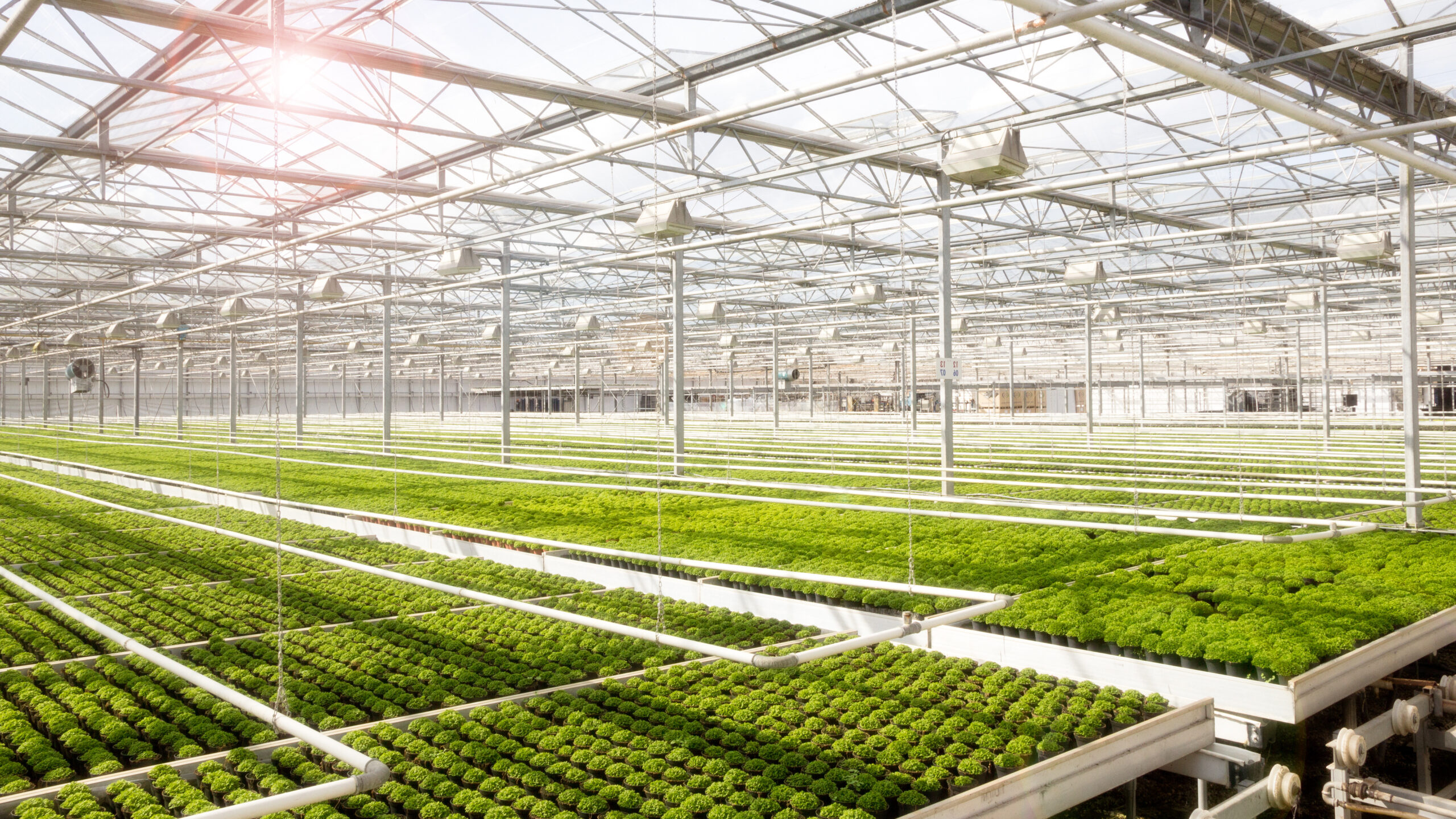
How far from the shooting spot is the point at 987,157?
9469mm

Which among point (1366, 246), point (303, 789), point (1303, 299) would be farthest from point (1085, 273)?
point (303, 789)

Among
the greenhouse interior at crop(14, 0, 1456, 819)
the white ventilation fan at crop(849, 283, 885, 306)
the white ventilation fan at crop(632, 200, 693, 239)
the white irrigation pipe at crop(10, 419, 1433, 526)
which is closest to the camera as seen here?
the greenhouse interior at crop(14, 0, 1456, 819)

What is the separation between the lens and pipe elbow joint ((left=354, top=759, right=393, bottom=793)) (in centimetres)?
401

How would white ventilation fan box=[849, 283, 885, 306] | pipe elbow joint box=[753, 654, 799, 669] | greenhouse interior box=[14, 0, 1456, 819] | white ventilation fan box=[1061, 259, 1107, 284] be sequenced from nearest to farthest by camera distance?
pipe elbow joint box=[753, 654, 799, 669] → greenhouse interior box=[14, 0, 1456, 819] → white ventilation fan box=[1061, 259, 1107, 284] → white ventilation fan box=[849, 283, 885, 306]

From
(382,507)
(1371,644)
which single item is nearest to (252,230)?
(382,507)

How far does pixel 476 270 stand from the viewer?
17.0 m

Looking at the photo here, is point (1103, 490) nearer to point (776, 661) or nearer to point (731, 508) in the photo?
point (731, 508)

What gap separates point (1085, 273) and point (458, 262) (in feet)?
35.9

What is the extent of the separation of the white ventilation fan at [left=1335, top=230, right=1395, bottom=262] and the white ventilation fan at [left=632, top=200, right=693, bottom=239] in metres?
9.44

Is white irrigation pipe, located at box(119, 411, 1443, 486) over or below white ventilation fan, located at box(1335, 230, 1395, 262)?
below

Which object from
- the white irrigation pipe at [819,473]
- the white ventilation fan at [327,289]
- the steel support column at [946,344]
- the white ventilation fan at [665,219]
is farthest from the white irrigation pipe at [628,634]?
the white ventilation fan at [327,289]

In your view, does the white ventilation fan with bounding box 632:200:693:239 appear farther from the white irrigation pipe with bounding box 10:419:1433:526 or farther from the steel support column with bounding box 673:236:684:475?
the steel support column with bounding box 673:236:684:475

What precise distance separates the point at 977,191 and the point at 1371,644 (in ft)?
42.4

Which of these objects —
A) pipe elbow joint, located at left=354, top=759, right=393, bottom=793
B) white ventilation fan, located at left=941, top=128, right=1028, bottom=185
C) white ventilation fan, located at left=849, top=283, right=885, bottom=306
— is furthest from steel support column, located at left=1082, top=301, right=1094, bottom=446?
pipe elbow joint, located at left=354, top=759, right=393, bottom=793
